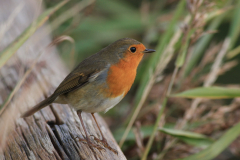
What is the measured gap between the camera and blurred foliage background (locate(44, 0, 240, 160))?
8.39ft

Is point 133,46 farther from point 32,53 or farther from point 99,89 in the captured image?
point 32,53

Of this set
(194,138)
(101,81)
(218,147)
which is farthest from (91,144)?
(194,138)

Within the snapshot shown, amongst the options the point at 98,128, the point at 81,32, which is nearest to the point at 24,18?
the point at 81,32

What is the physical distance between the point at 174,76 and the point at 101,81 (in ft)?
1.93

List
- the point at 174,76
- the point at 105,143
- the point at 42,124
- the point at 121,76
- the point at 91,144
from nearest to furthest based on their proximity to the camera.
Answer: the point at 91,144 < the point at 105,143 < the point at 42,124 < the point at 174,76 < the point at 121,76

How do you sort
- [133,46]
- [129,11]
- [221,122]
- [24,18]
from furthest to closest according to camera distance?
[129,11] < [24,18] < [221,122] < [133,46]

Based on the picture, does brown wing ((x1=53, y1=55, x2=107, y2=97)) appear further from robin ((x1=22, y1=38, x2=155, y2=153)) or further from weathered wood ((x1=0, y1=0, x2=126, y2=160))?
weathered wood ((x1=0, y1=0, x2=126, y2=160))

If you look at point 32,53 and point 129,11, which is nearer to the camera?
point 32,53

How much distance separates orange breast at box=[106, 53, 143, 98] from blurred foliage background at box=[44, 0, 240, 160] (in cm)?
18

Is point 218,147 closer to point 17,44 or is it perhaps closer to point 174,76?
point 174,76

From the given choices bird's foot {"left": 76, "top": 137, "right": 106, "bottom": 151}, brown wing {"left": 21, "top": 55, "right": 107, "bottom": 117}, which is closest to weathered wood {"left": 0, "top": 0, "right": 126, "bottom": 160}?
bird's foot {"left": 76, "top": 137, "right": 106, "bottom": 151}

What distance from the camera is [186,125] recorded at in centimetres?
332

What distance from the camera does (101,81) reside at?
259cm

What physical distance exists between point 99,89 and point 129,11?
2.83 metres
